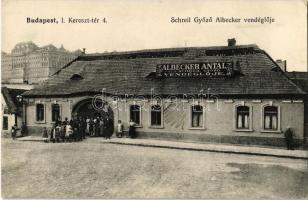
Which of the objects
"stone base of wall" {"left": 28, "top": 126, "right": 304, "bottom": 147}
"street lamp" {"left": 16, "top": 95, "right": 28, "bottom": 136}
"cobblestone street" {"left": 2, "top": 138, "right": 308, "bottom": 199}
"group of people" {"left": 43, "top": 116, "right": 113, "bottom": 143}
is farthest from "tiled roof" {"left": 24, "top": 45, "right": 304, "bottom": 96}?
"cobblestone street" {"left": 2, "top": 138, "right": 308, "bottom": 199}

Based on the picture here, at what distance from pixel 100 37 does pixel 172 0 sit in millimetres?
2911

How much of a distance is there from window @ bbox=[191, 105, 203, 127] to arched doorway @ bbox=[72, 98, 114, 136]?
430cm

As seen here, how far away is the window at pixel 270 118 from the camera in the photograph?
1633cm

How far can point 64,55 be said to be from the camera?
1720 cm

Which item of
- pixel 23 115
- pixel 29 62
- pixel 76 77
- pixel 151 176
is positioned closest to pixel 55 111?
pixel 23 115

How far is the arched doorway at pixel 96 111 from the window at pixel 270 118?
7528 mm

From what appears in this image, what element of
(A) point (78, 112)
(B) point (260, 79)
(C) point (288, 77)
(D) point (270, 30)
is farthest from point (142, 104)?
(D) point (270, 30)

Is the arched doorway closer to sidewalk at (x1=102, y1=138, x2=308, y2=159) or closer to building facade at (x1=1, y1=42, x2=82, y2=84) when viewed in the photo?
sidewalk at (x1=102, y1=138, x2=308, y2=159)

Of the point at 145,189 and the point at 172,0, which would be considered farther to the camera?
the point at 172,0

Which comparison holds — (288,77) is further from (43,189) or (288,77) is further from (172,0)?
(43,189)

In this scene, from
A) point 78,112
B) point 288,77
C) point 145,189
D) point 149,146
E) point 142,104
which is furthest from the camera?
point 78,112

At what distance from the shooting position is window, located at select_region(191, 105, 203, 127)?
17.6m

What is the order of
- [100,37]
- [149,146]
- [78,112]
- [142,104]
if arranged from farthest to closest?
1. [78,112]
2. [142,104]
3. [149,146]
4. [100,37]

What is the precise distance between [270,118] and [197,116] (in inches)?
127
